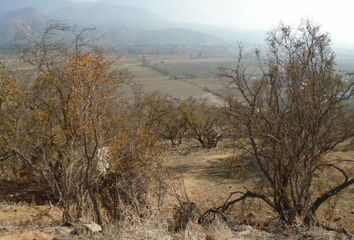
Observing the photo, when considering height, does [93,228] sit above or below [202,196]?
above

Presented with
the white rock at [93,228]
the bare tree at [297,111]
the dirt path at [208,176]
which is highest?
the bare tree at [297,111]

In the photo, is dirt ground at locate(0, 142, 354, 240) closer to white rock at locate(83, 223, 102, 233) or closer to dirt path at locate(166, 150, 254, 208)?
dirt path at locate(166, 150, 254, 208)

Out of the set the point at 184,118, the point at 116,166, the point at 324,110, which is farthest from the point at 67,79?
the point at 184,118

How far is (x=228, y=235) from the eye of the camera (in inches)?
289

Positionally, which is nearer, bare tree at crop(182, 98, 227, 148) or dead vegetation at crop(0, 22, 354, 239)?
dead vegetation at crop(0, 22, 354, 239)

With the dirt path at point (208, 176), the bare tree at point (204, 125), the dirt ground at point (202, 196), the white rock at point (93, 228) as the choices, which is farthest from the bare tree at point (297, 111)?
the bare tree at point (204, 125)

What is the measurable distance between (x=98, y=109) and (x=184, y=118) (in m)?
25.5

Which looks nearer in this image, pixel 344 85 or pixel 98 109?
pixel 98 109

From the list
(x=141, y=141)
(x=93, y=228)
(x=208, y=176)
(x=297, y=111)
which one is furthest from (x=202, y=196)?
(x=93, y=228)

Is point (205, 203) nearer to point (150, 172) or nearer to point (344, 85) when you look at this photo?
point (150, 172)

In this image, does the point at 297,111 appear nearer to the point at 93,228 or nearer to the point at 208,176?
the point at 93,228

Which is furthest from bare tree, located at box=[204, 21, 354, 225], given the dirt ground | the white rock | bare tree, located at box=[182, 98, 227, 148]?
bare tree, located at box=[182, 98, 227, 148]

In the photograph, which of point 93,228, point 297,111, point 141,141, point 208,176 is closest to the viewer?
point 93,228

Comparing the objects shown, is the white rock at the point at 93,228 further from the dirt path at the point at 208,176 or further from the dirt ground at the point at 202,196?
the dirt path at the point at 208,176
